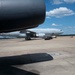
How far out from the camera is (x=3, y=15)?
4.36 m

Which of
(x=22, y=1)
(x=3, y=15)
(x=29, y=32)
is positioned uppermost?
(x=22, y=1)

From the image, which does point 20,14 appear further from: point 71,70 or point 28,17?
point 71,70

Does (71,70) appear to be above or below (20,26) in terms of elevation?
below

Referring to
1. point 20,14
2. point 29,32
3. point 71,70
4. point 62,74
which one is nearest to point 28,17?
point 20,14

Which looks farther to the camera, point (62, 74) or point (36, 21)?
point (62, 74)

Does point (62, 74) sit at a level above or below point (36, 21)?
below

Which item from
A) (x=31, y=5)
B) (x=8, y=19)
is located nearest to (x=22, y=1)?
(x=31, y=5)

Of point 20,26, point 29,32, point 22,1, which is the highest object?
point 22,1

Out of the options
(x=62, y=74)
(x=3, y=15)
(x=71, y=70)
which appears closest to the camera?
(x=3, y=15)

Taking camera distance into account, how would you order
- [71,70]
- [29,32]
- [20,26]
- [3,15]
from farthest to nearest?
[29,32], [71,70], [20,26], [3,15]

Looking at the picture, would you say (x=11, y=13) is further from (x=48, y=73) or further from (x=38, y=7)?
(x=48, y=73)

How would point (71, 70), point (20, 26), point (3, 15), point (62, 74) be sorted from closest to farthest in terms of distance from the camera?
point (3, 15), point (20, 26), point (62, 74), point (71, 70)

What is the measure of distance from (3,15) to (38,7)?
36.2 inches

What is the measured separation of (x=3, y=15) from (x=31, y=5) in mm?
756
